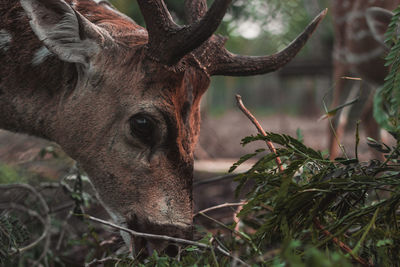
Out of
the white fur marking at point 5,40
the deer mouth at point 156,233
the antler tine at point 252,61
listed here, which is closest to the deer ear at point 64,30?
the white fur marking at point 5,40

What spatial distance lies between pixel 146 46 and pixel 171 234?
3.45 ft

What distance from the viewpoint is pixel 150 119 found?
2.56 meters

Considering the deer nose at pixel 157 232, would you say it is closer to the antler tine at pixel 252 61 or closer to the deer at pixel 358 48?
the antler tine at pixel 252 61

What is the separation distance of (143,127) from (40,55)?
82 centimetres

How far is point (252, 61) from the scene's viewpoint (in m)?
2.85

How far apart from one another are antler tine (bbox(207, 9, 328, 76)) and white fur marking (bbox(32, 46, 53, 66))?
999mm

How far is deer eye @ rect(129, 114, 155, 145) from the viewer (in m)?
2.57

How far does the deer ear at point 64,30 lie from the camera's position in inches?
99.7

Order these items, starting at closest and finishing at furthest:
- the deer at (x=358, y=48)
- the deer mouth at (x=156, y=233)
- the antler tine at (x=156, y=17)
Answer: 1. the deer mouth at (x=156, y=233)
2. the antler tine at (x=156, y=17)
3. the deer at (x=358, y=48)

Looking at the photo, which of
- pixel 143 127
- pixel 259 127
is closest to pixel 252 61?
pixel 143 127

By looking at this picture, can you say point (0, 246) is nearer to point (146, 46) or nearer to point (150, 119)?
point (150, 119)

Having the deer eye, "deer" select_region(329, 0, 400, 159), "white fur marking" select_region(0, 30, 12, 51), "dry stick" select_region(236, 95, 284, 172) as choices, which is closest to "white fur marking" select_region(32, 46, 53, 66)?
"white fur marking" select_region(0, 30, 12, 51)

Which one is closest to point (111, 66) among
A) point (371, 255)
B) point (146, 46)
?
point (146, 46)

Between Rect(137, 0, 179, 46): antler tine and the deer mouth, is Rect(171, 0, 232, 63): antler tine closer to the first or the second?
Rect(137, 0, 179, 46): antler tine
